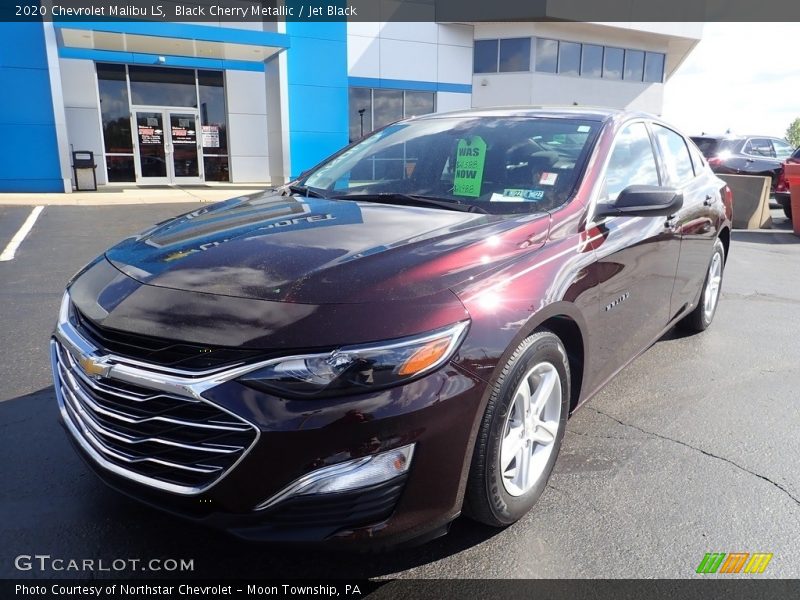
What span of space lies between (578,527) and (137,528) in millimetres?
1767

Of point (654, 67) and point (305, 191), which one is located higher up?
point (654, 67)

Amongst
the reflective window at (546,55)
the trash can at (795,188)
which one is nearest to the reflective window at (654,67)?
the reflective window at (546,55)

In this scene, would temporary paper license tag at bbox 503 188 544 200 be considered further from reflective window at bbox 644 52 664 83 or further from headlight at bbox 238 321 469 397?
reflective window at bbox 644 52 664 83

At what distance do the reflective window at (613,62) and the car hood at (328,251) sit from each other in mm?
28687

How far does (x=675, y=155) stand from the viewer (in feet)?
14.1

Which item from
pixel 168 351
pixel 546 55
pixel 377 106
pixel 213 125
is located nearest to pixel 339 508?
pixel 168 351

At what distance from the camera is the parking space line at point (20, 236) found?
24.4 ft

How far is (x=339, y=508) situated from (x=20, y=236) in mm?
8984

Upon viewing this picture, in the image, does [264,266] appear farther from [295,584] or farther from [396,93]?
[396,93]

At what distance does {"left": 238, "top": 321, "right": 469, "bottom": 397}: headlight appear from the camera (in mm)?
1772

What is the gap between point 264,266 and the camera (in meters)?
2.16

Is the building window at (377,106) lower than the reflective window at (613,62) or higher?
lower

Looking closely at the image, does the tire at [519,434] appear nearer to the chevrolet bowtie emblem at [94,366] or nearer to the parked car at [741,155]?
the chevrolet bowtie emblem at [94,366]

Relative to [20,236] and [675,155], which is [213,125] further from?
[675,155]
